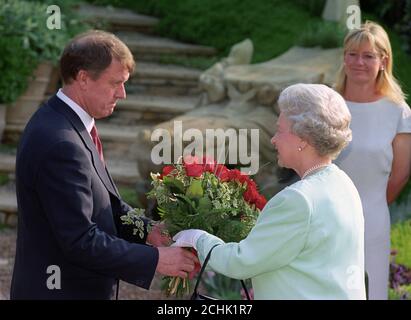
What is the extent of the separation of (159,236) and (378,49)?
1898 mm

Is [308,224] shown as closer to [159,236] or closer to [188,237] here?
[188,237]

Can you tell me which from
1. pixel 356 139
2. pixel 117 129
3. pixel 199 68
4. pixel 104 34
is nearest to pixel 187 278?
pixel 104 34

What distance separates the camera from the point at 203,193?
3660mm

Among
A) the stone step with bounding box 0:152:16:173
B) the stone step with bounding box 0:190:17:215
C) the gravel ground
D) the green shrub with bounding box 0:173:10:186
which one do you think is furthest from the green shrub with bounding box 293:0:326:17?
the gravel ground

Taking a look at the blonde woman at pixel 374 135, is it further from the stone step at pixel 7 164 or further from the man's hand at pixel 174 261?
the stone step at pixel 7 164

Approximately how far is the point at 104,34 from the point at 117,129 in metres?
5.83

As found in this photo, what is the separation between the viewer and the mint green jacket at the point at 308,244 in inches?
121

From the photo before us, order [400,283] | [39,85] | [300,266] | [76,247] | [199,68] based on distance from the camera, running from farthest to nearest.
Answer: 1. [199,68]
2. [39,85]
3. [400,283]
4. [76,247]
5. [300,266]

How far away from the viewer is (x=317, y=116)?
124 inches

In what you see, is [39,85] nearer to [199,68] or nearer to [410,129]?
[199,68]

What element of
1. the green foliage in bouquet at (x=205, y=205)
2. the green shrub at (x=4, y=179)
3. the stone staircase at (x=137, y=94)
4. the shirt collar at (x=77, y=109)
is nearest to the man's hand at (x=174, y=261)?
the green foliage in bouquet at (x=205, y=205)

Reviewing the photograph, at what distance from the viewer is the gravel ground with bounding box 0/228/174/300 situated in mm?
6969

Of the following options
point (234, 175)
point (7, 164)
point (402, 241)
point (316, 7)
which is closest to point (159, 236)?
point (234, 175)

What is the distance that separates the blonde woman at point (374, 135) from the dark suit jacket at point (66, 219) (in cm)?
185
